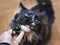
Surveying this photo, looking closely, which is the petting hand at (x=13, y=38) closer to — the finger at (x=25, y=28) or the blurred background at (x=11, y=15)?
the finger at (x=25, y=28)

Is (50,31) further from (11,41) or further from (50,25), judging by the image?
(11,41)

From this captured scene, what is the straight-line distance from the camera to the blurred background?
137cm

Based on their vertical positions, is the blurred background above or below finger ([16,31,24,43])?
above

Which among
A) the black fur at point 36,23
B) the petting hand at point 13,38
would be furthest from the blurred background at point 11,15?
the petting hand at point 13,38

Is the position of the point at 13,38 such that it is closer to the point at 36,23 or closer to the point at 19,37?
the point at 19,37

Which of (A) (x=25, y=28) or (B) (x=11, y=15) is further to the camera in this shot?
(B) (x=11, y=15)

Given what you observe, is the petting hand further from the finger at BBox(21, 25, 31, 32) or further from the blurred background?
the blurred background

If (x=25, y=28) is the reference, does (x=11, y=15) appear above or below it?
above

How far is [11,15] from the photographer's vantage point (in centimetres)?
146

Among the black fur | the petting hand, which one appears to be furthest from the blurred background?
the petting hand

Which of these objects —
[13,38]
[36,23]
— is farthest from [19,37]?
[36,23]

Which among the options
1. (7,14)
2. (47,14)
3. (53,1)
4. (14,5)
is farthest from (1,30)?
(53,1)

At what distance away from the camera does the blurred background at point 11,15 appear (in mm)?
1373

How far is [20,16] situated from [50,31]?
1.09 ft
